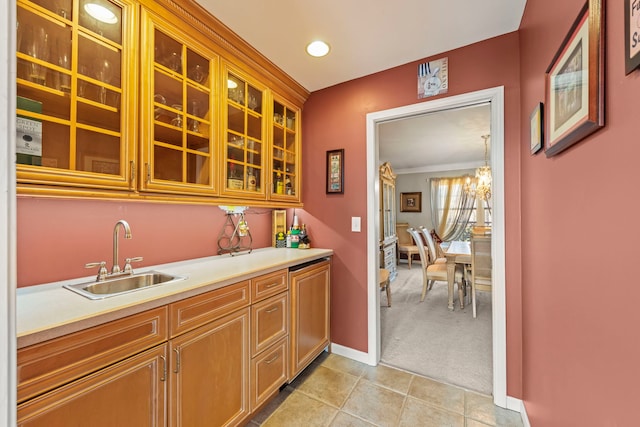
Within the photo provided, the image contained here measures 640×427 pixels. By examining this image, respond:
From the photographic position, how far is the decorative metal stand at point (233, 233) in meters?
2.07

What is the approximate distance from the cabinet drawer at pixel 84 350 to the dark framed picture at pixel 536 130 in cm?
183

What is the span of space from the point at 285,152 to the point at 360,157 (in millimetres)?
666

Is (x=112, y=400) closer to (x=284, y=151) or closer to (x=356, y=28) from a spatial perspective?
(x=284, y=151)

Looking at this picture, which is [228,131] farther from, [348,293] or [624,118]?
[624,118]

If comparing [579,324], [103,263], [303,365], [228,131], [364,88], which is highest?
[364,88]

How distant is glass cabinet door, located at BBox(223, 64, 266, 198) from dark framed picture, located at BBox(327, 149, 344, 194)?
→ 61 cm

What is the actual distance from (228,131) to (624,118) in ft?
5.90

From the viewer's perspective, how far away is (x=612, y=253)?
668mm

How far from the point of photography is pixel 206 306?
4.14 feet

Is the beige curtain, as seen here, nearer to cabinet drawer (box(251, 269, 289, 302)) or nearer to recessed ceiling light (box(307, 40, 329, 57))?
recessed ceiling light (box(307, 40, 329, 57))

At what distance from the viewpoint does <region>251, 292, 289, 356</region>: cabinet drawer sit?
1535 millimetres

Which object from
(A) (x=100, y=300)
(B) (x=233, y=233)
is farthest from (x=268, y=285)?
(A) (x=100, y=300)
